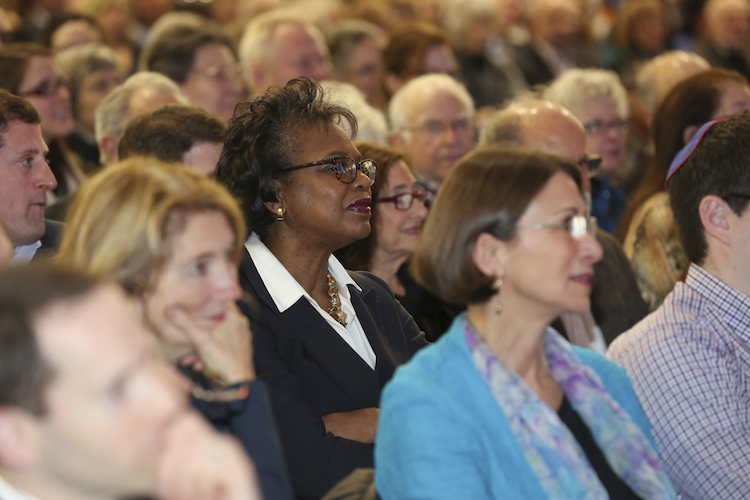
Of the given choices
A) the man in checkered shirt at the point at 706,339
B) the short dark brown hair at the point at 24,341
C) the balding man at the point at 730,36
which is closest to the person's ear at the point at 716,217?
the man in checkered shirt at the point at 706,339

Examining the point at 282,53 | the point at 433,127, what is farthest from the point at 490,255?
the point at 282,53

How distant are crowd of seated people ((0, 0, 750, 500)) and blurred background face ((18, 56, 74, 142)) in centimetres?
3

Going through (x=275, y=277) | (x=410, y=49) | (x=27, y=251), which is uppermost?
(x=410, y=49)

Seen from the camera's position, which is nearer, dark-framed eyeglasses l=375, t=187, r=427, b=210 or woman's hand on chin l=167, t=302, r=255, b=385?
woman's hand on chin l=167, t=302, r=255, b=385

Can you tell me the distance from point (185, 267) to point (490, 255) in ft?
2.24

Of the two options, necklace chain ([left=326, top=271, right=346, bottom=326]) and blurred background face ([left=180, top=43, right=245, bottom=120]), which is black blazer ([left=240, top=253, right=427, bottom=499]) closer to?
necklace chain ([left=326, top=271, right=346, bottom=326])

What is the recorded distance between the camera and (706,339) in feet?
7.43

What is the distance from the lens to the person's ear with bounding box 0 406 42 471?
127 cm

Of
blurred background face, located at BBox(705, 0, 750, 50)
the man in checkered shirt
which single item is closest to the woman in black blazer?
the man in checkered shirt

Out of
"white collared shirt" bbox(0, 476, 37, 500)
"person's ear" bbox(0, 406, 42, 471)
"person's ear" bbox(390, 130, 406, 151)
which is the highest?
"person's ear" bbox(0, 406, 42, 471)

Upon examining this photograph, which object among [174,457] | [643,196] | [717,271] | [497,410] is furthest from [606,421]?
[643,196]

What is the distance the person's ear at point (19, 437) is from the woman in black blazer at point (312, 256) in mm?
1048

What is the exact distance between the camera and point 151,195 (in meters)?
1.64

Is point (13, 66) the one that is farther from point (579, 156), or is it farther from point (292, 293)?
point (579, 156)
